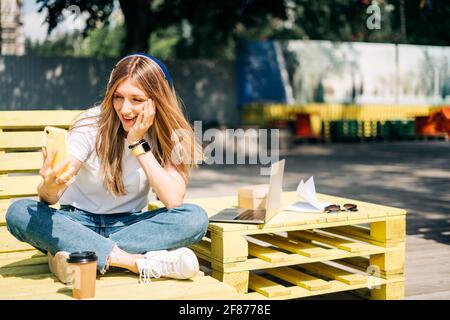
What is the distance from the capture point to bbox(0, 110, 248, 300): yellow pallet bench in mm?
2682

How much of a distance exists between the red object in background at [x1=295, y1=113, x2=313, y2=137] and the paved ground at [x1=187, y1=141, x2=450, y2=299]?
3.51ft

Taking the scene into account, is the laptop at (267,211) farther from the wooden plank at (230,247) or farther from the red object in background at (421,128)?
the red object in background at (421,128)

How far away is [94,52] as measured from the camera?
45281mm

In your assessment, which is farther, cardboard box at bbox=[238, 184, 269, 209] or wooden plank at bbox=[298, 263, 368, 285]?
cardboard box at bbox=[238, 184, 269, 209]

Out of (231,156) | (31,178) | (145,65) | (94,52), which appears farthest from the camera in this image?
(94,52)

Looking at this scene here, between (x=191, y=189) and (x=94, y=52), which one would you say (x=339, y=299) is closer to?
(x=191, y=189)

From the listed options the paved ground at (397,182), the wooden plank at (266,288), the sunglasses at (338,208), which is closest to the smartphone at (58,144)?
the wooden plank at (266,288)

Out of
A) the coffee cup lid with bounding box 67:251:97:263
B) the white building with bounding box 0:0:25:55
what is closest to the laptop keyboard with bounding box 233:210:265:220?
the coffee cup lid with bounding box 67:251:97:263

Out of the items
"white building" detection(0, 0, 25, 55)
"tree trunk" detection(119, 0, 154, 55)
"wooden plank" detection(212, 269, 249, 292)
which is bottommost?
"wooden plank" detection(212, 269, 249, 292)

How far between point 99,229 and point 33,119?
40.4 inches

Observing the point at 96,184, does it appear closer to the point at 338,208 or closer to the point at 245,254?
the point at 245,254

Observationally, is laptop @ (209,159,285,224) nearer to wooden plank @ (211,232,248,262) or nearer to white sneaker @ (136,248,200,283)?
wooden plank @ (211,232,248,262)

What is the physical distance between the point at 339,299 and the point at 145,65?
1812mm
